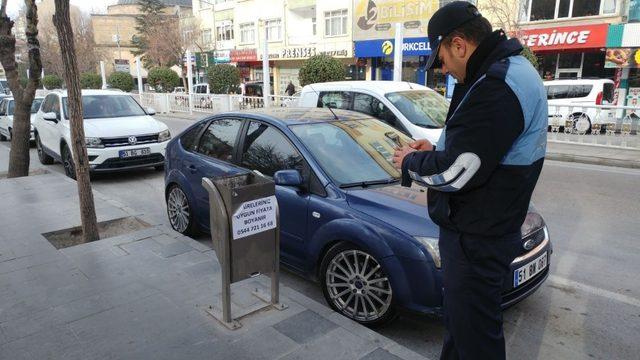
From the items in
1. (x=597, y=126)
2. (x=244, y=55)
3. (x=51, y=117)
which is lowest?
(x=597, y=126)

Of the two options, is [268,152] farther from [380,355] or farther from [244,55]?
[244,55]

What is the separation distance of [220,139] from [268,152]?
0.86m

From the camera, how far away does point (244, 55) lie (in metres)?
Result: 37.2

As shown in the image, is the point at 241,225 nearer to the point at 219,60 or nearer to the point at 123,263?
the point at 123,263

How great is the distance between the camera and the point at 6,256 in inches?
187

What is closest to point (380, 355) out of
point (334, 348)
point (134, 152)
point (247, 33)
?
point (334, 348)

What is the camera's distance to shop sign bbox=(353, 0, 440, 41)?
25.4m

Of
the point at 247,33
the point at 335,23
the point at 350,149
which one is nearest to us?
the point at 350,149

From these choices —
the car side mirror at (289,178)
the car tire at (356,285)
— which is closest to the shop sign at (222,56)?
the car side mirror at (289,178)

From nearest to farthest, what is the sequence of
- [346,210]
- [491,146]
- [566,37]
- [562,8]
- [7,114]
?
1. [491,146]
2. [346,210]
3. [7,114]
4. [566,37]
5. [562,8]

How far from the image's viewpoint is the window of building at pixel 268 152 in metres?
4.25

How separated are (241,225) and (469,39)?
185 centimetres

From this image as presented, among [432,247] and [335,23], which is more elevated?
[335,23]

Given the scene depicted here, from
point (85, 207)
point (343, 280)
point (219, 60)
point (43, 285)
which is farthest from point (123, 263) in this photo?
point (219, 60)
